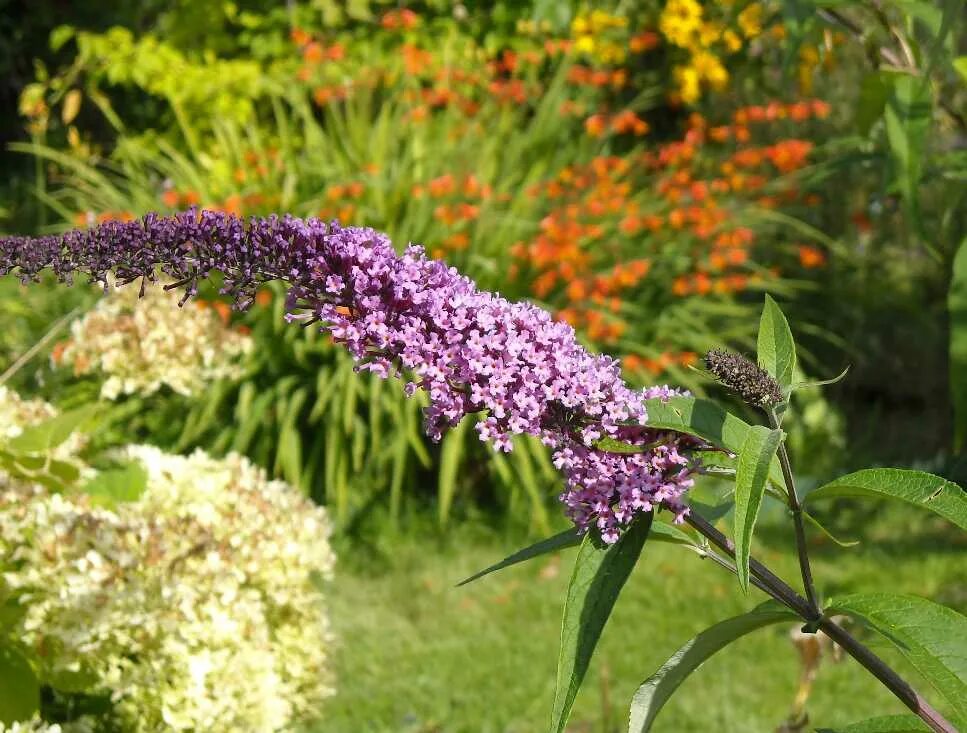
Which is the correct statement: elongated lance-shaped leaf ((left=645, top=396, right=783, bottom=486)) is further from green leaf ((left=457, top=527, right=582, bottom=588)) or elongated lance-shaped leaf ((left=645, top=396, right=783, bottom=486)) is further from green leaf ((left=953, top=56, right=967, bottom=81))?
green leaf ((left=953, top=56, right=967, bottom=81))

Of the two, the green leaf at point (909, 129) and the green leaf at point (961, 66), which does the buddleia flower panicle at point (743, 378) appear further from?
the green leaf at point (961, 66)

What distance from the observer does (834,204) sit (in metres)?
7.45

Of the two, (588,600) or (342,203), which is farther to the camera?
(342,203)

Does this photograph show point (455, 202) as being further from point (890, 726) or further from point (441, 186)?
point (890, 726)

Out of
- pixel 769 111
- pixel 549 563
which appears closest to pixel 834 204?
pixel 769 111

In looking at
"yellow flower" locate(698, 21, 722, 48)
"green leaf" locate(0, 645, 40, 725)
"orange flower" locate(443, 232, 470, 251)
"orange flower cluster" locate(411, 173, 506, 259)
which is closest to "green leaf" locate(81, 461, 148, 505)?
"green leaf" locate(0, 645, 40, 725)

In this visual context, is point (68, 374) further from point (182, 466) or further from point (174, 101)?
point (174, 101)

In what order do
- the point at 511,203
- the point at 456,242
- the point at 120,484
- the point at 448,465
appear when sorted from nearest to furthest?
the point at 120,484 → the point at 448,465 → the point at 456,242 → the point at 511,203

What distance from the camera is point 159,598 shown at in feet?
8.17

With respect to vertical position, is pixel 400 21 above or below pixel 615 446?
below

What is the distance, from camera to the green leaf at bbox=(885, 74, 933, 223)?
1.98 m

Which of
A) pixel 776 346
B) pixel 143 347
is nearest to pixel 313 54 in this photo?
pixel 143 347

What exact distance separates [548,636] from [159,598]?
89.0 inches

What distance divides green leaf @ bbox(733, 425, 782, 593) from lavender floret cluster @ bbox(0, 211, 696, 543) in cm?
12
